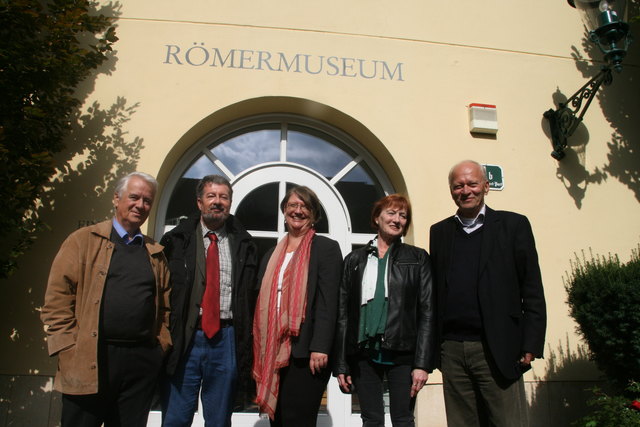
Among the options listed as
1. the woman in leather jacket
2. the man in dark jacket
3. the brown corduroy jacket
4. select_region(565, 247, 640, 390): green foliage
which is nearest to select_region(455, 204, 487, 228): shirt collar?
the woman in leather jacket

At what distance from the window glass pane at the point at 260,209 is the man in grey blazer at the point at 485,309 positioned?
2227mm

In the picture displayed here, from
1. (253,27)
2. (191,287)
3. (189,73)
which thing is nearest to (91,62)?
(189,73)

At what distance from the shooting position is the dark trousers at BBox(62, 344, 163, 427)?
7.27 feet

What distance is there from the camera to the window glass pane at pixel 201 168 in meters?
4.68

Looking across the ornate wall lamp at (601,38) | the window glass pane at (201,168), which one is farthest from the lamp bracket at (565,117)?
the window glass pane at (201,168)

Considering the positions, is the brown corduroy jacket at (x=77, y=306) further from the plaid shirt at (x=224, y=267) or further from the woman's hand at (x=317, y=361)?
the woman's hand at (x=317, y=361)

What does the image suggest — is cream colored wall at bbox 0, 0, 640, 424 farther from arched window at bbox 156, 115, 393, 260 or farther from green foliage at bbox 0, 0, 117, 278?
green foliage at bbox 0, 0, 117, 278

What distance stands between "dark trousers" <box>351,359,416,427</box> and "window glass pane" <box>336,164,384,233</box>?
235 cm

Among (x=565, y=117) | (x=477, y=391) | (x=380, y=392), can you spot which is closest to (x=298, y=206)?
(x=380, y=392)

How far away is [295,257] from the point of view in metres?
2.57

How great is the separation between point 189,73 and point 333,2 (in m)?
1.61

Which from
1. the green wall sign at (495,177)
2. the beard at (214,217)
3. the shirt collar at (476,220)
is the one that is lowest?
the shirt collar at (476,220)

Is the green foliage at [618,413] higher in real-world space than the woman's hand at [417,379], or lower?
lower

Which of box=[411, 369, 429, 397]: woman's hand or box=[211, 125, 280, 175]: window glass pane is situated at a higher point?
box=[211, 125, 280, 175]: window glass pane
